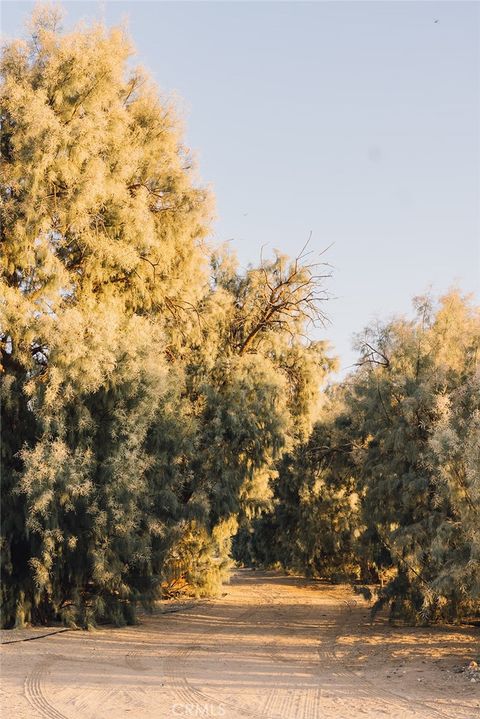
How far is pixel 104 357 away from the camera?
14.7 meters

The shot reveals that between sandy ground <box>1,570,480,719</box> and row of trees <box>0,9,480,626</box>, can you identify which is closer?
sandy ground <box>1,570,480,719</box>

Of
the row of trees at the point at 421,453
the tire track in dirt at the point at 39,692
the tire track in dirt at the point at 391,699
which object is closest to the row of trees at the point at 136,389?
the row of trees at the point at 421,453

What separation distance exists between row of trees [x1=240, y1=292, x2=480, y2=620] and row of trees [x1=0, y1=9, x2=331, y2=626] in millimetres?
2688

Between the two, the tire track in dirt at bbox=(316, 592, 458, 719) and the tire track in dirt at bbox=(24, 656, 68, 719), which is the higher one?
the tire track in dirt at bbox=(24, 656, 68, 719)

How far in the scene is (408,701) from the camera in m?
9.59

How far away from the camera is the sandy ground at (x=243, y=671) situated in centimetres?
912

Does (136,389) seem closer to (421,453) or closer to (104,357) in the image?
(104,357)

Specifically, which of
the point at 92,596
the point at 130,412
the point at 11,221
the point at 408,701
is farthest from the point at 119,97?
the point at 408,701

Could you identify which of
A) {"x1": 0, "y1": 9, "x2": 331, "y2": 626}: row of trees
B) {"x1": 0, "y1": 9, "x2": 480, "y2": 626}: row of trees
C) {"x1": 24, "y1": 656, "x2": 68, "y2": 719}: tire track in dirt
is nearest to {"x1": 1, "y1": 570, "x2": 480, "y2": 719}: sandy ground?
{"x1": 24, "y1": 656, "x2": 68, "y2": 719}: tire track in dirt

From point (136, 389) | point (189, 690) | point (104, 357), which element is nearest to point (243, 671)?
point (189, 690)

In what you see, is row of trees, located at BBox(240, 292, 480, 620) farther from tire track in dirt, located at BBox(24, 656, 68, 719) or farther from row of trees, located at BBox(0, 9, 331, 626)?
tire track in dirt, located at BBox(24, 656, 68, 719)

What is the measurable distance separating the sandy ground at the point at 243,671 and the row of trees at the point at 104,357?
1.69m

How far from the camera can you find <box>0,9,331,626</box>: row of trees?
47.6 ft

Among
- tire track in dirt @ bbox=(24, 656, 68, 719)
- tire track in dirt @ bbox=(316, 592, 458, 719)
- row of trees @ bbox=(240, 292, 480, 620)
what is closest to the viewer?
tire track in dirt @ bbox=(24, 656, 68, 719)
